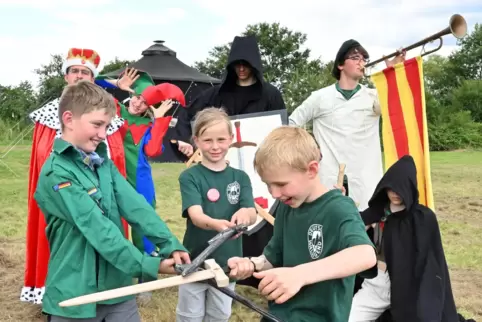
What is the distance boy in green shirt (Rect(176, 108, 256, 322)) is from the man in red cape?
81 centimetres

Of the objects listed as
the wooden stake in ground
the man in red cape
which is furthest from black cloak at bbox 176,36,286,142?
the wooden stake in ground

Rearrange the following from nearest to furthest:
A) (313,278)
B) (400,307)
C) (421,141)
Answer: (313,278) → (400,307) → (421,141)

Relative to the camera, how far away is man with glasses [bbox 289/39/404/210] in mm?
4191

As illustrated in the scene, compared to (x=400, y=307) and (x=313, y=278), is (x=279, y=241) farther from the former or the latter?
(x=400, y=307)

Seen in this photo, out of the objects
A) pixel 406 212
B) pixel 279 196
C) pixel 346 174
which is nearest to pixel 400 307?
pixel 406 212

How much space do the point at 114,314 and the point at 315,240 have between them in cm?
96

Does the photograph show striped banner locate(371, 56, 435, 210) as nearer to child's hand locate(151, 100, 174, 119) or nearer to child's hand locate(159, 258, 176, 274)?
child's hand locate(151, 100, 174, 119)

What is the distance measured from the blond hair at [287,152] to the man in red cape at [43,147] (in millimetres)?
1923

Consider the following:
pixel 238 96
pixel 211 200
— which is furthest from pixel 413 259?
pixel 238 96

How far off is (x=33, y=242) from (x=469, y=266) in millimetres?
3962

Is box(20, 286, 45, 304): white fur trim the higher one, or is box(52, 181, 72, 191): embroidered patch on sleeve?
box(52, 181, 72, 191): embroidered patch on sleeve

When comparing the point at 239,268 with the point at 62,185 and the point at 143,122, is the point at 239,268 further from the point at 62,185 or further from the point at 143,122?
the point at 143,122

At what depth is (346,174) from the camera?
422 centimetres

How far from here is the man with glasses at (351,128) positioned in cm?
419
